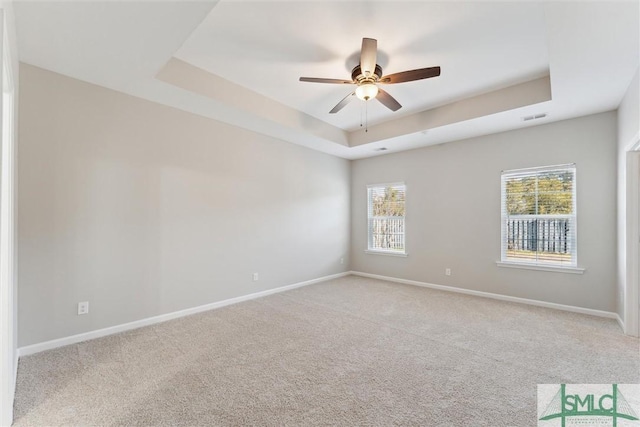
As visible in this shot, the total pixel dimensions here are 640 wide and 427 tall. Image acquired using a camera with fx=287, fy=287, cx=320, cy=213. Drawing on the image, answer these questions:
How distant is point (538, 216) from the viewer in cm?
417

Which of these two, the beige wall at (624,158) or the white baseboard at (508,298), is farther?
the white baseboard at (508,298)

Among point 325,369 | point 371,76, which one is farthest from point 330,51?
point 325,369

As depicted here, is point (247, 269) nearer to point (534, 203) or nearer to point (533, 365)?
point (533, 365)

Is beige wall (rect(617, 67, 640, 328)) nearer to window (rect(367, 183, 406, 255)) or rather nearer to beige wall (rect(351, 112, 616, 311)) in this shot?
beige wall (rect(351, 112, 616, 311))

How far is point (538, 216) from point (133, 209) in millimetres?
5374

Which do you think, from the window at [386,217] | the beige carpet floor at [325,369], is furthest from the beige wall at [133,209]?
the window at [386,217]

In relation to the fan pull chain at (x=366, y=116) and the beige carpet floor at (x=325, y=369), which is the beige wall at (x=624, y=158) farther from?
the fan pull chain at (x=366, y=116)

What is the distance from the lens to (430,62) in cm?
301

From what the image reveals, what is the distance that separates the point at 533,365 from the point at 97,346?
3.97 meters

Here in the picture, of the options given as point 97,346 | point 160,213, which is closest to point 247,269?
point 160,213

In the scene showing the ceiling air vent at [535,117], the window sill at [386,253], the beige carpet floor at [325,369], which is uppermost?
the ceiling air vent at [535,117]

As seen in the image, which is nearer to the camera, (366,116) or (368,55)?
(368,55)

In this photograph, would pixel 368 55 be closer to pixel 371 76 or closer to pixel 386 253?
pixel 371 76

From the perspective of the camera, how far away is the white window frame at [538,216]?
3875mm
